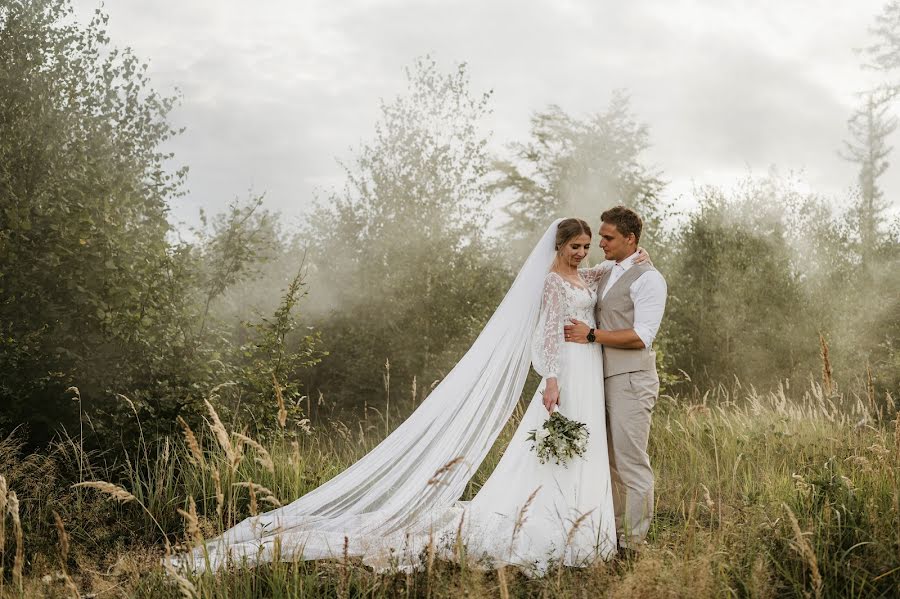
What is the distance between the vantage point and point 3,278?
701cm

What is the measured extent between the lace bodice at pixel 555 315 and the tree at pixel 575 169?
15.6 m

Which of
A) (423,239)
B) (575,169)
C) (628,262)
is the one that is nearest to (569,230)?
(628,262)

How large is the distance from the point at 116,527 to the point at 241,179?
25.5 ft

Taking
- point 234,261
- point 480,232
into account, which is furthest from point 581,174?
point 234,261

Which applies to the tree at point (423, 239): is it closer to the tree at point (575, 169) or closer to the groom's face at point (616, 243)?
the tree at point (575, 169)

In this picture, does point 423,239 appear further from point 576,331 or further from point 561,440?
point 561,440

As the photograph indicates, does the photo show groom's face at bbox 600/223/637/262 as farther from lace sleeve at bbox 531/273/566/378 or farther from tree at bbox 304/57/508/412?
tree at bbox 304/57/508/412

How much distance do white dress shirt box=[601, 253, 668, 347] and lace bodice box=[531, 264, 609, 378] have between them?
0.31 meters

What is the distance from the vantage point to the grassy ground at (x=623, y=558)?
3.24 metres

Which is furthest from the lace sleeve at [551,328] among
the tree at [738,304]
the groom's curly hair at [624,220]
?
the tree at [738,304]

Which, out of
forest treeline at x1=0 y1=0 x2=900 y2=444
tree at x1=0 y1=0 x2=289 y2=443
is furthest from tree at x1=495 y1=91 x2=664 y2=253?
tree at x1=0 y1=0 x2=289 y2=443

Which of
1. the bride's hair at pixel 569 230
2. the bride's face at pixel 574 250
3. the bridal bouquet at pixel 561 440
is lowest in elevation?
the bridal bouquet at pixel 561 440

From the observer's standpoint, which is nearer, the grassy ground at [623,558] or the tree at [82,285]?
the grassy ground at [623,558]

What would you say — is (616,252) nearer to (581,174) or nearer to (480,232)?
(480,232)
